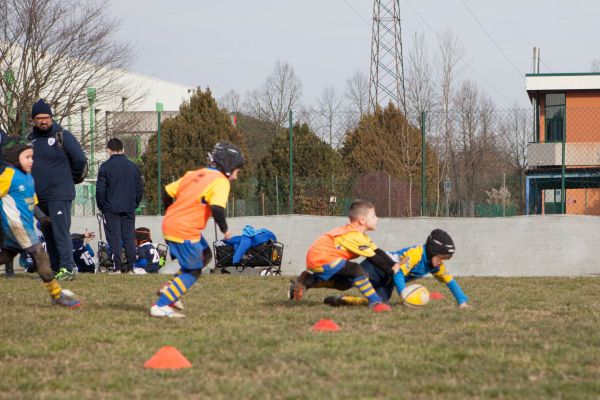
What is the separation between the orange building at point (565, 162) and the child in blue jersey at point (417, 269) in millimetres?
8391

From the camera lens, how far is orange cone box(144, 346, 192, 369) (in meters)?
5.36

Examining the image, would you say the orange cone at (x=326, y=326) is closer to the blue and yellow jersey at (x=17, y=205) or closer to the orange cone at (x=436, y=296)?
the orange cone at (x=436, y=296)

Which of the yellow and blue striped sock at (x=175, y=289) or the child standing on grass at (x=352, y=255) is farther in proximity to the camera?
the child standing on grass at (x=352, y=255)

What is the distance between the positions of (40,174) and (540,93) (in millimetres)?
32405

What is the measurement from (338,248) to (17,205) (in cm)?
334

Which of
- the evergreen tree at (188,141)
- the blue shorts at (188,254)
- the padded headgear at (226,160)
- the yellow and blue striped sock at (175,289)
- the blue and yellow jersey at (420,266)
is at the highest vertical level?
the evergreen tree at (188,141)

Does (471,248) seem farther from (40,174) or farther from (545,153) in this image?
(40,174)

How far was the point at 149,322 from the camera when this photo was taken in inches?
292

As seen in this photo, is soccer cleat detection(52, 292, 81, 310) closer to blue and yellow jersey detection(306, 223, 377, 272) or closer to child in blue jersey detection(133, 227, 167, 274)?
→ blue and yellow jersey detection(306, 223, 377, 272)

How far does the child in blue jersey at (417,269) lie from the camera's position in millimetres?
8453

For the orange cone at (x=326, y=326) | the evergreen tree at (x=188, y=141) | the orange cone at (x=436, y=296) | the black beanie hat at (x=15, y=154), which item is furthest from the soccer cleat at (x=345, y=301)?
the black beanie hat at (x=15, y=154)

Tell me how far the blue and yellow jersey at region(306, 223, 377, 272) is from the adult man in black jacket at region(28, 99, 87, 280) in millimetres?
4522

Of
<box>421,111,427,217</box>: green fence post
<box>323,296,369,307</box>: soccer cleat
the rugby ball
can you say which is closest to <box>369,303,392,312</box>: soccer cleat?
the rugby ball

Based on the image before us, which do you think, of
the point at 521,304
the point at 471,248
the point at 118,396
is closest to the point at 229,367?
the point at 118,396
